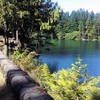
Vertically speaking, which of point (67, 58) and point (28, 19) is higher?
point (28, 19)

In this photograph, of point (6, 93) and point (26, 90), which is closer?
point (26, 90)

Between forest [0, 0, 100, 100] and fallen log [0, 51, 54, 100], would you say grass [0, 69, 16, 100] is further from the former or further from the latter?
forest [0, 0, 100, 100]

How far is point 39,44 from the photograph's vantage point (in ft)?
64.2

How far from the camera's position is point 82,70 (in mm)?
7262

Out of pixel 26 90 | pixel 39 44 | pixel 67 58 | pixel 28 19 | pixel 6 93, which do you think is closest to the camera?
Result: pixel 26 90

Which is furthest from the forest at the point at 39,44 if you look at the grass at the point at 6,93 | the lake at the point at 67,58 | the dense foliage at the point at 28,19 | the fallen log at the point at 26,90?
the lake at the point at 67,58

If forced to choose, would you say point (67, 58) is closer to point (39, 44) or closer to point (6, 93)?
point (39, 44)

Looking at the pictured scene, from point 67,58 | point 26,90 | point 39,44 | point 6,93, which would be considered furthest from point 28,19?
point 26,90

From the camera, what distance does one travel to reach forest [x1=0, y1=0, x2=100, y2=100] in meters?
5.78

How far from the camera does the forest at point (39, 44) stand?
5781mm

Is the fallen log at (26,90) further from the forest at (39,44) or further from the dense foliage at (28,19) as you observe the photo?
the dense foliage at (28,19)

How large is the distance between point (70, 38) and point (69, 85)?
69223 mm

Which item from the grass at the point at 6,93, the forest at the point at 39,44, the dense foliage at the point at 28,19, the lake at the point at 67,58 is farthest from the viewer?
the lake at the point at 67,58

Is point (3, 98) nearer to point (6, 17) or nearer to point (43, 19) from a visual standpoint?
point (6, 17)
